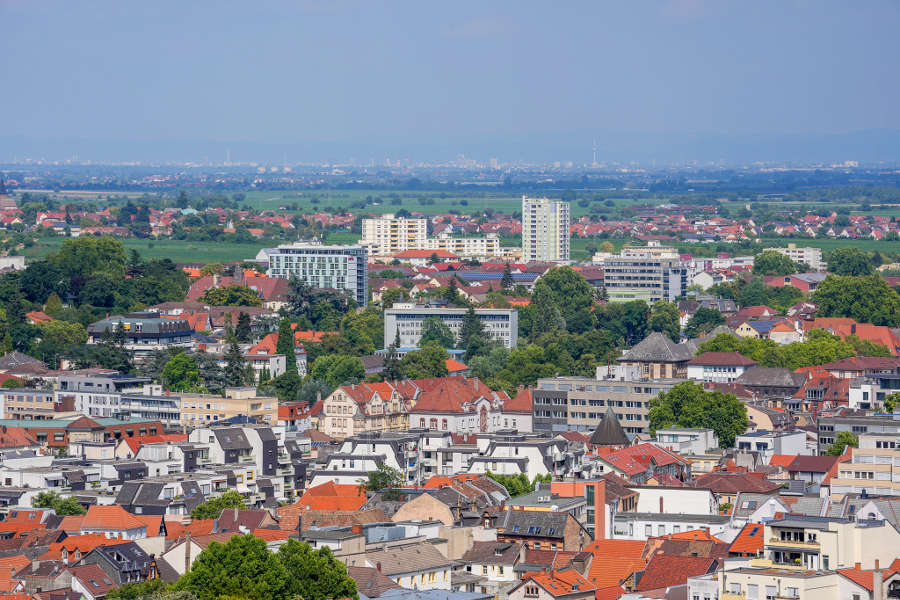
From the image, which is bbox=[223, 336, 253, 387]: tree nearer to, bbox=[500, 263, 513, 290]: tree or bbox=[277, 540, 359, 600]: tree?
bbox=[277, 540, 359, 600]: tree

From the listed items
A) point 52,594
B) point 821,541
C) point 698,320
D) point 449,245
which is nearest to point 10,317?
point 698,320

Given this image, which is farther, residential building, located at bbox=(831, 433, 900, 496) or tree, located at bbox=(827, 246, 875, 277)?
tree, located at bbox=(827, 246, 875, 277)

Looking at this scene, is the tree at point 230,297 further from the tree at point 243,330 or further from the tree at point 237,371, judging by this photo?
the tree at point 237,371

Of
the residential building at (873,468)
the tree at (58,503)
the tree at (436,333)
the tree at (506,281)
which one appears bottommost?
the tree at (506,281)

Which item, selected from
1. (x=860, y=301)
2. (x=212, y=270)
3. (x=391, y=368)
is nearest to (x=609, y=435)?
(x=391, y=368)

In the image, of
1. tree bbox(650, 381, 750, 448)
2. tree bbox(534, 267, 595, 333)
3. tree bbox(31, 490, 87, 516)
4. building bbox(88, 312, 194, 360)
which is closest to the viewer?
tree bbox(31, 490, 87, 516)

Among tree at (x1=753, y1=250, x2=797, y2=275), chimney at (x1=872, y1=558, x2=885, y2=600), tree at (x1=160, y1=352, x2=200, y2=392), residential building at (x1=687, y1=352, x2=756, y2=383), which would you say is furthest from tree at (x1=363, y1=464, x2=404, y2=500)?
tree at (x1=753, y1=250, x2=797, y2=275)

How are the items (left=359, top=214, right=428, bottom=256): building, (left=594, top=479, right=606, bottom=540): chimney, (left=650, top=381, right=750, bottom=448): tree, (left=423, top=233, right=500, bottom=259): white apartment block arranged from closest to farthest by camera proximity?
1. (left=594, top=479, right=606, bottom=540): chimney
2. (left=650, top=381, right=750, bottom=448): tree
3. (left=423, top=233, right=500, bottom=259): white apartment block
4. (left=359, top=214, right=428, bottom=256): building

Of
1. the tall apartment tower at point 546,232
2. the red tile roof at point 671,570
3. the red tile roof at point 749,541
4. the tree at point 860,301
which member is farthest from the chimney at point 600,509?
the tall apartment tower at point 546,232
